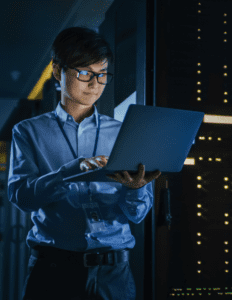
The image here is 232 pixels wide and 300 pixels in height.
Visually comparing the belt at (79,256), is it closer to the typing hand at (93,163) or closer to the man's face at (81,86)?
the typing hand at (93,163)

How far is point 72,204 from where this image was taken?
132 centimetres

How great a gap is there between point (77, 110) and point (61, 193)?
45cm

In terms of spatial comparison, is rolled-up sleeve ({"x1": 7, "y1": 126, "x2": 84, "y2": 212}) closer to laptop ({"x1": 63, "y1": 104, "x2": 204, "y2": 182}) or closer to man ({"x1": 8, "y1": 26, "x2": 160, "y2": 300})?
man ({"x1": 8, "y1": 26, "x2": 160, "y2": 300})

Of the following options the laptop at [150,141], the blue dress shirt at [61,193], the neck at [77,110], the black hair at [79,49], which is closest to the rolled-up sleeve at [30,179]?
the blue dress shirt at [61,193]

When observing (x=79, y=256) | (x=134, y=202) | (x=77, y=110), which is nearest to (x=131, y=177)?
(x=134, y=202)

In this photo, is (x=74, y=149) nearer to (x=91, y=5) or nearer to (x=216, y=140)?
(x=216, y=140)

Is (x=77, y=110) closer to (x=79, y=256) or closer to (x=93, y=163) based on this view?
(x=93, y=163)

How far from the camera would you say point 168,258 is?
1616 millimetres

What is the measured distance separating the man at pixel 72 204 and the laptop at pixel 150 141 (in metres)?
0.06

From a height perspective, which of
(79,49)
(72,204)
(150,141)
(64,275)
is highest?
(79,49)

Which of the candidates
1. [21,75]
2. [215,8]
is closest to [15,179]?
[215,8]

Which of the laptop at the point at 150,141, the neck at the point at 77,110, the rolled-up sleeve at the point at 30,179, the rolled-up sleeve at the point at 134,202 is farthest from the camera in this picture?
the neck at the point at 77,110

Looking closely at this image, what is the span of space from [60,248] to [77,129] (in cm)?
53

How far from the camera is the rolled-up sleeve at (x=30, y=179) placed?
3.93 feet
